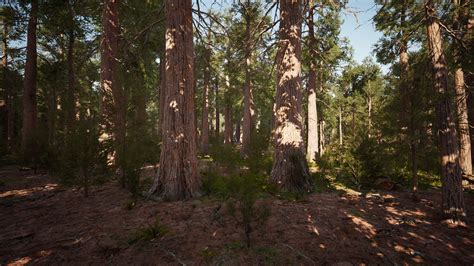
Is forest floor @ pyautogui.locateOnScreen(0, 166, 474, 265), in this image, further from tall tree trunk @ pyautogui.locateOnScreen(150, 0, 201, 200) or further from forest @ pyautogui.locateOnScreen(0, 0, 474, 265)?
tall tree trunk @ pyautogui.locateOnScreen(150, 0, 201, 200)

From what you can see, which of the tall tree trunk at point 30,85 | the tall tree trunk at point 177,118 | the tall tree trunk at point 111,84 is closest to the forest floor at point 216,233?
the tall tree trunk at point 177,118

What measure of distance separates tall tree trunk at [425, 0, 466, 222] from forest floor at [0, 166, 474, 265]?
43cm

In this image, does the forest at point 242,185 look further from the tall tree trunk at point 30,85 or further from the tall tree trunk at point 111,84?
the tall tree trunk at point 30,85

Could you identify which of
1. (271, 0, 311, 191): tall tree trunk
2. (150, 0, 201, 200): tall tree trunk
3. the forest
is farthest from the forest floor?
(271, 0, 311, 191): tall tree trunk

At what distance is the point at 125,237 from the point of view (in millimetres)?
3912

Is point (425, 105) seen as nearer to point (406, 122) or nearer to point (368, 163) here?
point (406, 122)

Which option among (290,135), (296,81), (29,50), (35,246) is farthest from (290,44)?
(29,50)

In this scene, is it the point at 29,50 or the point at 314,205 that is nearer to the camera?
the point at 314,205

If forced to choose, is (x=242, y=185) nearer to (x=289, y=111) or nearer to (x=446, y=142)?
(x=289, y=111)

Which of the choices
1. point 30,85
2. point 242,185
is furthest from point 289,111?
point 30,85

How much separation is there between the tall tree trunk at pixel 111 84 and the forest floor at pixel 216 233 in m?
1.99

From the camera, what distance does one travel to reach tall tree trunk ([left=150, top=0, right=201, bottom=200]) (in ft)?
19.0

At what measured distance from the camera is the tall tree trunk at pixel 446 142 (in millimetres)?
5262

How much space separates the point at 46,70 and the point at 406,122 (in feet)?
60.5
